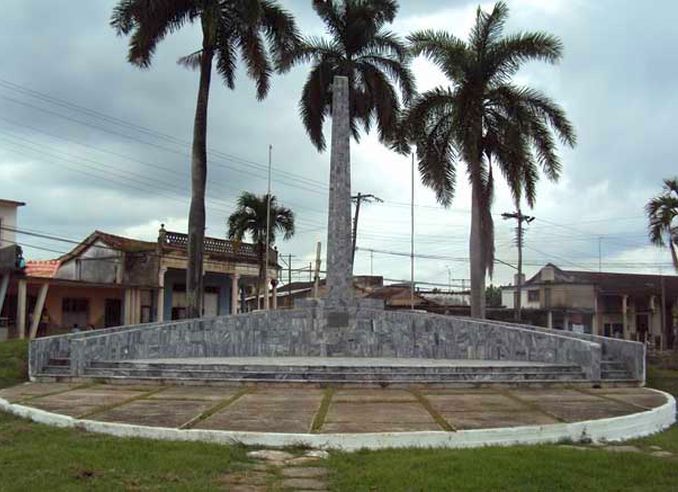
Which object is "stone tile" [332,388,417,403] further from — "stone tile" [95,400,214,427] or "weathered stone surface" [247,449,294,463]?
"weathered stone surface" [247,449,294,463]

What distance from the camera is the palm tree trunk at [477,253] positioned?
20.9 meters

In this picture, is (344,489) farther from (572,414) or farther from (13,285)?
(13,285)

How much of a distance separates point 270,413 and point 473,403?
289cm

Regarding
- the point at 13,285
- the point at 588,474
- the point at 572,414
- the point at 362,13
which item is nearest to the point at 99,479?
the point at 588,474

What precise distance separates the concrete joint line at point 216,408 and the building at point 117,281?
18.4 metres

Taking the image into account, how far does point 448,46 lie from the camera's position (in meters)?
20.8

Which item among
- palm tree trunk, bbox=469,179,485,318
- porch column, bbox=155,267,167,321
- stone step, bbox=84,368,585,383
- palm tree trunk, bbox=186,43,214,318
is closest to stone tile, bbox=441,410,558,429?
stone step, bbox=84,368,585,383

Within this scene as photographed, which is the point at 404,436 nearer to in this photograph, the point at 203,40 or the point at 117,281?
the point at 203,40

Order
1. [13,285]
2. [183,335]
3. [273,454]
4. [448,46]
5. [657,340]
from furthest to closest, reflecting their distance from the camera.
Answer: [657,340]
[13,285]
[448,46]
[183,335]
[273,454]

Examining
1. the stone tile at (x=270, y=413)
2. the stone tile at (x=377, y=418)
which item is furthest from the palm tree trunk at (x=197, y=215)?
the stone tile at (x=377, y=418)

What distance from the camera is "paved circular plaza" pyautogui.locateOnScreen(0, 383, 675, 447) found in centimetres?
827

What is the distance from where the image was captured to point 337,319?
18422mm

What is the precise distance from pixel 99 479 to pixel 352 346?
12515mm

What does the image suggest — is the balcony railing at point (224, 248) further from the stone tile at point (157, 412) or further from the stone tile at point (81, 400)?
the stone tile at point (157, 412)
